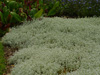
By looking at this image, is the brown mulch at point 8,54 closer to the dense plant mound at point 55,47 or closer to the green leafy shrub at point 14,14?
the dense plant mound at point 55,47

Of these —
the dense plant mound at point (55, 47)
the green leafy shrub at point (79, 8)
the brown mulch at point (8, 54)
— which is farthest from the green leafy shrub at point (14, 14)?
the green leafy shrub at point (79, 8)

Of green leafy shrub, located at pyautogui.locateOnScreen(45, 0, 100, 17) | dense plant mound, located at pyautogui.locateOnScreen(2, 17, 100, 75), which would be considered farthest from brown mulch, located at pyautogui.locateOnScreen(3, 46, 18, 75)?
green leafy shrub, located at pyautogui.locateOnScreen(45, 0, 100, 17)

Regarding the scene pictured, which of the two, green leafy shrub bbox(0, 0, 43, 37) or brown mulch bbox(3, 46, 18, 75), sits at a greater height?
green leafy shrub bbox(0, 0, 43, 37)

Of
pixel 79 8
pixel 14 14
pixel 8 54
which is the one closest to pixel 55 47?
pixel 8 54

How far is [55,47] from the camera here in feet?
16.9

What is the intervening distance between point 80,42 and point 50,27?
160 centimetres

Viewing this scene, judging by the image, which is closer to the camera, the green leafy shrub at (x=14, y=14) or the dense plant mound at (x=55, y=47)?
the dense plant mound at (x=55, y=47)

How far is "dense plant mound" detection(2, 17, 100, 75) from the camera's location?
411cm

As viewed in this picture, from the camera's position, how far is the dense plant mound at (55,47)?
4108 millimetres

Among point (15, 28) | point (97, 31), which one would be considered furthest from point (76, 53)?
point (15, 28)

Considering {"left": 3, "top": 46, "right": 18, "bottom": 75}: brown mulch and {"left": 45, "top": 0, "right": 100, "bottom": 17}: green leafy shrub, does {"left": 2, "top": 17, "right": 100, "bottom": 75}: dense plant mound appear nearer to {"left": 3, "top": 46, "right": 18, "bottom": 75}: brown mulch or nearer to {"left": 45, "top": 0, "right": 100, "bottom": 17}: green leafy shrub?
{"left": 3, "top": 46, "right": 18, "bottom": 75}: brown mulch

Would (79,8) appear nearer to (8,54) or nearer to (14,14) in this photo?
(14,14)

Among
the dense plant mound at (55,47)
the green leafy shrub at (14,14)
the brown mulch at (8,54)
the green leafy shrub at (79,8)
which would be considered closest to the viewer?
the dense plant mound at (55,47)

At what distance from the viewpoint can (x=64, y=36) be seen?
5.91 metres
